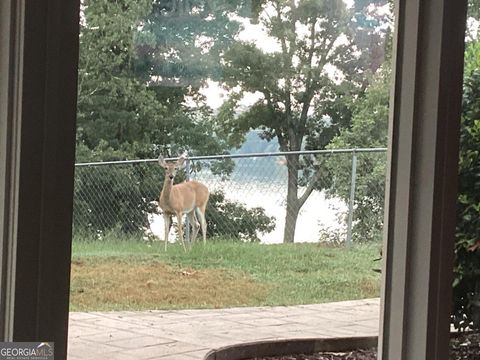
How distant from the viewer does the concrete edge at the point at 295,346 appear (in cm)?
166

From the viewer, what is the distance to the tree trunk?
161 cm

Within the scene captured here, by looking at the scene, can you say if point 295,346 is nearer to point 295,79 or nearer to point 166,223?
point 166,223

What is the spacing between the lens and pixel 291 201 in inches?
64.2

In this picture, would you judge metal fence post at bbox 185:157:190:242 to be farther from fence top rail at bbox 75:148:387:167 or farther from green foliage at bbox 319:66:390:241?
green foliage at bbox 319:66:390:241

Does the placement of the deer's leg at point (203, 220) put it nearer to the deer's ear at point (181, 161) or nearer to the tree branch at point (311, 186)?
the deer's ear at point (181, 161)

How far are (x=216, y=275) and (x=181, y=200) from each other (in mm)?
194

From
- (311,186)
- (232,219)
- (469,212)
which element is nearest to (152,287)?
(232,219)

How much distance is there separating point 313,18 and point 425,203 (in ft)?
1.70

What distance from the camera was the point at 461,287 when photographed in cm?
200

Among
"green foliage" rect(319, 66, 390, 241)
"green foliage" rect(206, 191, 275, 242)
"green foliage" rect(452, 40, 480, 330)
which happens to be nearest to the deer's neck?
"green foliage" rect(206, 191, 275, 242)

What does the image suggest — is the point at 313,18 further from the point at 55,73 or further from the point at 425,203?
the point at 55,73

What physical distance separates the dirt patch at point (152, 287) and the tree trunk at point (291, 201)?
0.44 ft

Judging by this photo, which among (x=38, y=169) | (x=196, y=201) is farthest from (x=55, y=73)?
(x=196, y=201)

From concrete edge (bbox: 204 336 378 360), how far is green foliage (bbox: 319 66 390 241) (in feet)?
0.89
